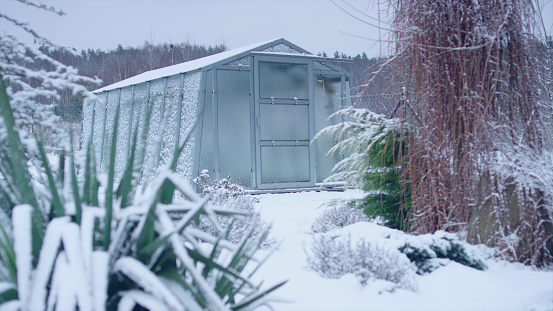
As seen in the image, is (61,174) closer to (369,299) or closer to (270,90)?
(369,299)

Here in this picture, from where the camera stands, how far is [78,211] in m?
1.34

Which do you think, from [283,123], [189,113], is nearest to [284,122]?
[283,123]

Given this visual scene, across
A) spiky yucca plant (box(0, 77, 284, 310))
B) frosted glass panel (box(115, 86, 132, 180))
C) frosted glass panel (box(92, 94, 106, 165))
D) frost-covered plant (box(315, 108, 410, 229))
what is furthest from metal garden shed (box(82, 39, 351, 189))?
spiky yucca plant (box(0, 77, 284, 310))

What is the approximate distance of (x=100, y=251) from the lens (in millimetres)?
1205

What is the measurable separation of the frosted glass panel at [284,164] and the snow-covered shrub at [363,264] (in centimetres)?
559

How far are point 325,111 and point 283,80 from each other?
1164 mm

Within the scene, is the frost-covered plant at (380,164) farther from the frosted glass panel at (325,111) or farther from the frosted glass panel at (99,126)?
the frosted glass panel at (99,126)

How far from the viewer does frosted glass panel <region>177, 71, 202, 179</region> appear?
8.17 meters


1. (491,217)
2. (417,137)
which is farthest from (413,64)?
(491,217)

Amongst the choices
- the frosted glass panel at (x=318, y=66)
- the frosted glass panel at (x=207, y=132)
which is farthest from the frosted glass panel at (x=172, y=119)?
the frosted glass panel at (x=318, y=66)

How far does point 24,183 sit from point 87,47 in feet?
132

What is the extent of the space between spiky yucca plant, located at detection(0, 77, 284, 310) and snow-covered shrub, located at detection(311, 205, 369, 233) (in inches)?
114

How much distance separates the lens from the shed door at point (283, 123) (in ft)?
28.2

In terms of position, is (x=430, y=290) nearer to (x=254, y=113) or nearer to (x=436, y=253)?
(x=436, y=253)
